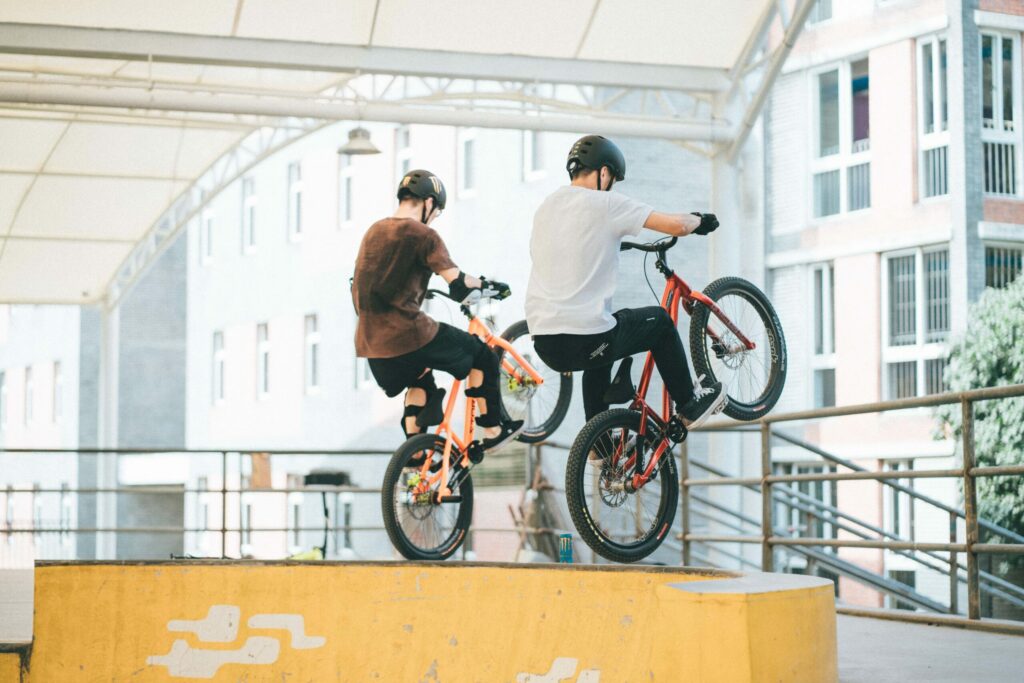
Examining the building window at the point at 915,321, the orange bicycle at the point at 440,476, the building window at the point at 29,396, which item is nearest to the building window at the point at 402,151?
the building window at the point at 915,321

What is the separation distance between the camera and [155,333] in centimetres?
3928

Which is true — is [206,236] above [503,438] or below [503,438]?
above

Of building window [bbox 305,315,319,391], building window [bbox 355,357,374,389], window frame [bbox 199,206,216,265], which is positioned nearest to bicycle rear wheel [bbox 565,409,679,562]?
building window [bbox 355,357,374,389]

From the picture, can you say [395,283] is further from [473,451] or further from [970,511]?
[970,511]

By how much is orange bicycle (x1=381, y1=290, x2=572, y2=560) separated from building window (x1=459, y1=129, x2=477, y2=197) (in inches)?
720

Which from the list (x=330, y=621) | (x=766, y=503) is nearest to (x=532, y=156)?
(x=766, y=503)

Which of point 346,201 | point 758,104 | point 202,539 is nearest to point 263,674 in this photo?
point 758,104

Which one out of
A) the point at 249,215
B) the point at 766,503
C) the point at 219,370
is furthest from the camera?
the point at 219,370

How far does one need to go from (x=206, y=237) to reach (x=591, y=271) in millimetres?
30866

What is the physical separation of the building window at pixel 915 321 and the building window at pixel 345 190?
456 inches

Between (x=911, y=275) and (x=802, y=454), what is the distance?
132 inches

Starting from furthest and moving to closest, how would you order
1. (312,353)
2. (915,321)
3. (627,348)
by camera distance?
1. (312,353)
2. (915,321)
3. (627,348)

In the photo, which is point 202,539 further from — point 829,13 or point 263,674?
point 263,674

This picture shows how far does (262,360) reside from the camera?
33.1m
